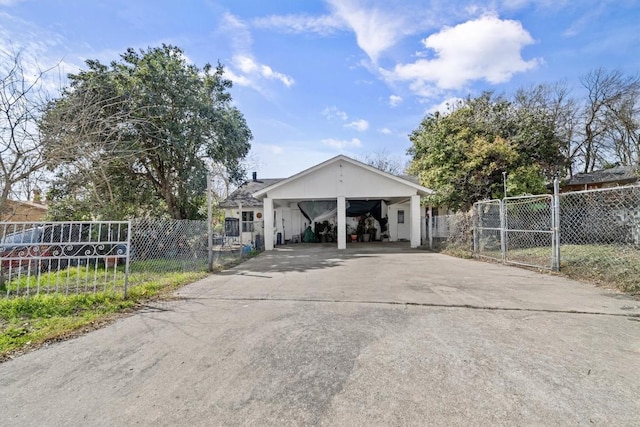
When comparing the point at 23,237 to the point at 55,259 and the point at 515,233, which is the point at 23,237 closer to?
the point at 55,259

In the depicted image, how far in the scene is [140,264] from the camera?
33.0 feet

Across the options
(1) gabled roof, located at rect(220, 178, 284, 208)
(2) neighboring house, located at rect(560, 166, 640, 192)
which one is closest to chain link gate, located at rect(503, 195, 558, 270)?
(1) gabled roof, located at rect(220, 178, 284, 208)

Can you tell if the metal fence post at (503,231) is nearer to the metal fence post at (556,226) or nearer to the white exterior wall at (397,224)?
the metal fence post at (556,226)

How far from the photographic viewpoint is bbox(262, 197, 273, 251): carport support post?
51.5 ft

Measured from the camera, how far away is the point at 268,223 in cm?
1577

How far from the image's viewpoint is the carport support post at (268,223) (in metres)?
15.7

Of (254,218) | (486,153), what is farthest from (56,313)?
(486,153)

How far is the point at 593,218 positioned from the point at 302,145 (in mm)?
17211

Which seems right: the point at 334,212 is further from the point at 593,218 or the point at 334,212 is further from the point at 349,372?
the point at 349,372

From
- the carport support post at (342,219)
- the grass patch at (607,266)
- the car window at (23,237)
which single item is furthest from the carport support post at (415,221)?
the car window at (23,237)

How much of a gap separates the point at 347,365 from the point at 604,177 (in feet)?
91.9

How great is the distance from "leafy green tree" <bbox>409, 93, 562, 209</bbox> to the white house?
5.63 ft

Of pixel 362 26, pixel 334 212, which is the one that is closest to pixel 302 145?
pixel 334 212

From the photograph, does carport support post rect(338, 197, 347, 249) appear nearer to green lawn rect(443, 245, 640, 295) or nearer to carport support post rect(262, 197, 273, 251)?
carport support post rect(262, 197, 273, 251)
